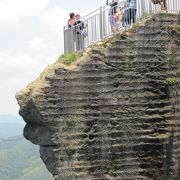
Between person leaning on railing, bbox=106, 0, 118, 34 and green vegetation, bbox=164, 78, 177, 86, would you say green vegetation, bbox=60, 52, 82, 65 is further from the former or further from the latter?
green vegetation, bbox=164, 78, 177, 86

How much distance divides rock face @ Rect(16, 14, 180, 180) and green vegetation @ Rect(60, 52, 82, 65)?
0.90ft

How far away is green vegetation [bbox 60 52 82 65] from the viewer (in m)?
12.1

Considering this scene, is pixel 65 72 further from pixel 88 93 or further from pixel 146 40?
pixel 146 40

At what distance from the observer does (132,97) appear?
477 inches

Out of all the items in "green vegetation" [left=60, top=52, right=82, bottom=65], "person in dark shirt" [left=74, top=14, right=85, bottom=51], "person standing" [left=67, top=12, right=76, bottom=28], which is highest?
"person standing" [left=67, top=12, right=76, bottom=28]

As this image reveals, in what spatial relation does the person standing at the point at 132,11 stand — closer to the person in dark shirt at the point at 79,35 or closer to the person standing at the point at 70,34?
the person in dark shirt at the point at 79,35

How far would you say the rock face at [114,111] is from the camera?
11664 millimetres

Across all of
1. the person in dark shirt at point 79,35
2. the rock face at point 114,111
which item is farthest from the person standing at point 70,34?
the rock face at point 114,111

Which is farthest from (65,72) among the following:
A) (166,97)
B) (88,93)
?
(166,97)

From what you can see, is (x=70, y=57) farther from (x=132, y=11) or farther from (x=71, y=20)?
(x=132, y=11)

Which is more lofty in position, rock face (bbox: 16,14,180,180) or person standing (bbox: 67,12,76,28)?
person standing (bbox: 67,12,76,28)

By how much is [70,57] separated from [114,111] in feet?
6.21

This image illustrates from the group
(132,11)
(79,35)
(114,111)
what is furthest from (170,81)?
(79,35)

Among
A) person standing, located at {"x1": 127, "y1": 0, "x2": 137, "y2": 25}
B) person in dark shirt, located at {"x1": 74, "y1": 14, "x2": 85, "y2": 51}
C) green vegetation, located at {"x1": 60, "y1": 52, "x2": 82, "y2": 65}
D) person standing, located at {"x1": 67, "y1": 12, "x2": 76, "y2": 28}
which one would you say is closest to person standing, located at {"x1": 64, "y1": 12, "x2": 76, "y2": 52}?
person standing, located at {"x1": 67, "y1": 12, "x2": 76, "y2": 28}
